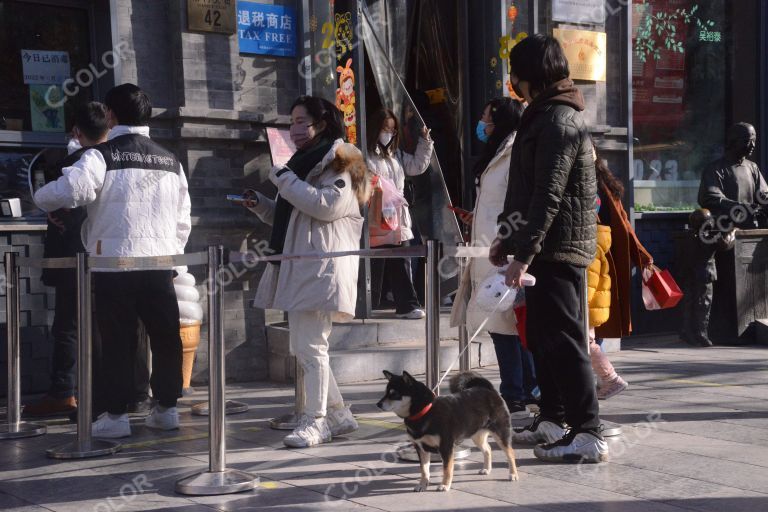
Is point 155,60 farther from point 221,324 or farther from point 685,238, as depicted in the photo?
point 685,238

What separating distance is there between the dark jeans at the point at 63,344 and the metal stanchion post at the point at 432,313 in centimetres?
273

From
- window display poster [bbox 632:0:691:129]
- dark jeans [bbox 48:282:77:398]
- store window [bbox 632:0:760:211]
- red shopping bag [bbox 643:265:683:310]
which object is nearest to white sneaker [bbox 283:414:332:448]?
dark jeans [bbox 48:282:77:398]

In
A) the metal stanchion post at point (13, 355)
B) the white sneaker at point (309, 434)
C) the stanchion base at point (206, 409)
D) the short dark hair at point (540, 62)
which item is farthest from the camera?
the stanchion base at point (206, 409)

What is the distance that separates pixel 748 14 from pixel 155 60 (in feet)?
24.2

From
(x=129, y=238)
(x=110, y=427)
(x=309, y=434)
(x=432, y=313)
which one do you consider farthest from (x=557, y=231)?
(x=110, y=427)

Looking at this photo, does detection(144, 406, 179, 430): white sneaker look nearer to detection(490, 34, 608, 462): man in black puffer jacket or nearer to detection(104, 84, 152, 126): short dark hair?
detection(104, 84, 152, 126): short dark hair

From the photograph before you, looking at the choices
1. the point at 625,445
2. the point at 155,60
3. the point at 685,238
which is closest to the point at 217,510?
the point at 625,445

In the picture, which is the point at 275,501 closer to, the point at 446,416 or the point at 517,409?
the point at 446,416

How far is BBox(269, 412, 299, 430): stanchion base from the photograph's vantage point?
6475 millimetres

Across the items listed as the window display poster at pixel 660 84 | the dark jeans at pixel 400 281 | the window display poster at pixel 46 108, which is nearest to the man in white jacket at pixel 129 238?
the window display poster at pixel 46 108

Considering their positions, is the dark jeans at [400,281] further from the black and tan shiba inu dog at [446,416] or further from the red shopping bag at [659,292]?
the black and tan shiba inu dog at [446,416]

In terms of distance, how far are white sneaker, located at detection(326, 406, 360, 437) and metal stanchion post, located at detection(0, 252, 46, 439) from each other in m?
1.79

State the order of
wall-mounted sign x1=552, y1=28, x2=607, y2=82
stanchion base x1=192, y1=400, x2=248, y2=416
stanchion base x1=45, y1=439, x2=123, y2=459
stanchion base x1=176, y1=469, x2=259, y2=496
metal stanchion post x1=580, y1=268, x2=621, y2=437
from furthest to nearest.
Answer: wall-mounted sign x1=552, y1=28, x2=607, y2=82
stanchion base x1=192, y1=400, x2=248, y2=416
stanchion base x1=45, y1=439, x2=123, y2=459
metal stanchion post x1=580, y1=268, x2=621, y2=437
stanchion base x1=176, y1=469, x2=259, y2=496

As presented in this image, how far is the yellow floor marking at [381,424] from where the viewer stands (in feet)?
21.4
